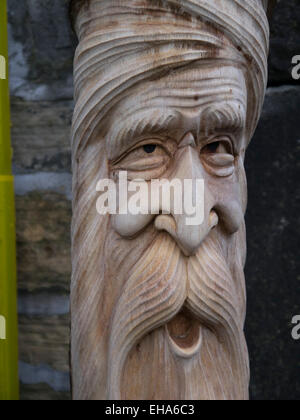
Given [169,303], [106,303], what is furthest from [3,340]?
[169,303]

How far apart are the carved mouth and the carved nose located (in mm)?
109

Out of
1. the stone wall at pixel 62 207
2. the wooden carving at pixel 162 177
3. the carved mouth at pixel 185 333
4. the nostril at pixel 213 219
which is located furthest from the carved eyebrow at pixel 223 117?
the stone wall at pixel 62 207

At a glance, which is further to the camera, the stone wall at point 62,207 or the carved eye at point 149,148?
the stone wall at point 62,207

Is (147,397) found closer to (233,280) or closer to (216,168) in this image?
(233,280)

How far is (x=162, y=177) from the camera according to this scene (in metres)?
0.87

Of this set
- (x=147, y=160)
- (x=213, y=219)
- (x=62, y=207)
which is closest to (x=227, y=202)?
(x=213, y=219)

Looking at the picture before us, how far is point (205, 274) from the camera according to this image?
2.81ft

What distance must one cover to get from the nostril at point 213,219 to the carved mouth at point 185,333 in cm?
14

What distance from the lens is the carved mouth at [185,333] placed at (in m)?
0.86

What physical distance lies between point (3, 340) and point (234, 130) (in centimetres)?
77

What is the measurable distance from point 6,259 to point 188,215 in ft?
2.13

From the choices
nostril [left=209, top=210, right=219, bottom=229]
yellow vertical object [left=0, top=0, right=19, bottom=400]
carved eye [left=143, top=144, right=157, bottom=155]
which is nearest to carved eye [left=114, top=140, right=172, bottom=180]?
carved eye [left=143, top=144, right=157, bottom=155]

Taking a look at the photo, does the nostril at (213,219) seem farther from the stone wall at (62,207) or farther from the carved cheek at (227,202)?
the stone wall at (62,207)

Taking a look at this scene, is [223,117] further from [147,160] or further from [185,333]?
[185,333]
